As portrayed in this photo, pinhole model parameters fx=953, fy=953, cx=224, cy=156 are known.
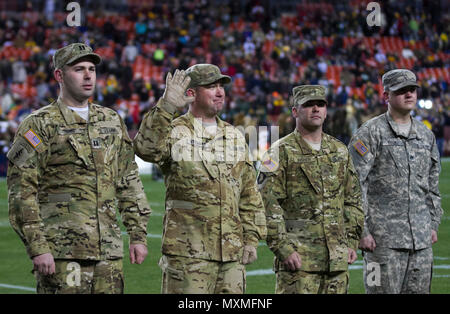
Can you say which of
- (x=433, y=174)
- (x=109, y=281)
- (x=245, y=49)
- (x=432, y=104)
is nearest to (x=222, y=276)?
(x=109, y=281)

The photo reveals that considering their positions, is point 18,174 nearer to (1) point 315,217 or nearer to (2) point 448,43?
(1) point 315,217

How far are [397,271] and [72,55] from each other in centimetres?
277

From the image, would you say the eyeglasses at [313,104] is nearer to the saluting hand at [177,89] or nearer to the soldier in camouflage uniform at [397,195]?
the soldier in camouflage uniform at [397,195]

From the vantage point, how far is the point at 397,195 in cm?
680

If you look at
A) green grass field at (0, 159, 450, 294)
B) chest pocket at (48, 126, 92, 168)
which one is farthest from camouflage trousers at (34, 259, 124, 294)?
Result: green grass field at (0, 159, 450, 294)

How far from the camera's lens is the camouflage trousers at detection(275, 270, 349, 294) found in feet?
20.2

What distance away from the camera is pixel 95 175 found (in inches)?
212

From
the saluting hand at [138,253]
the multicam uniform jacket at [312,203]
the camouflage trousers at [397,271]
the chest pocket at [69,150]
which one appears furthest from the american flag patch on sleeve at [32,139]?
the camouflage trousers at [397,271]

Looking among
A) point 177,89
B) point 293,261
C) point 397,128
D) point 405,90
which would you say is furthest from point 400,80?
point 177,89

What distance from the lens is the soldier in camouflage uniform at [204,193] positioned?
219 inches

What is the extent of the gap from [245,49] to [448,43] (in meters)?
9.78

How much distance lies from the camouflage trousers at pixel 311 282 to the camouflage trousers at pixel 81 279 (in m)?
1.28

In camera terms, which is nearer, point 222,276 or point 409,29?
point 222,276

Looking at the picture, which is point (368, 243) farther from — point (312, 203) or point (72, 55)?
Answer: point (72, 55)
